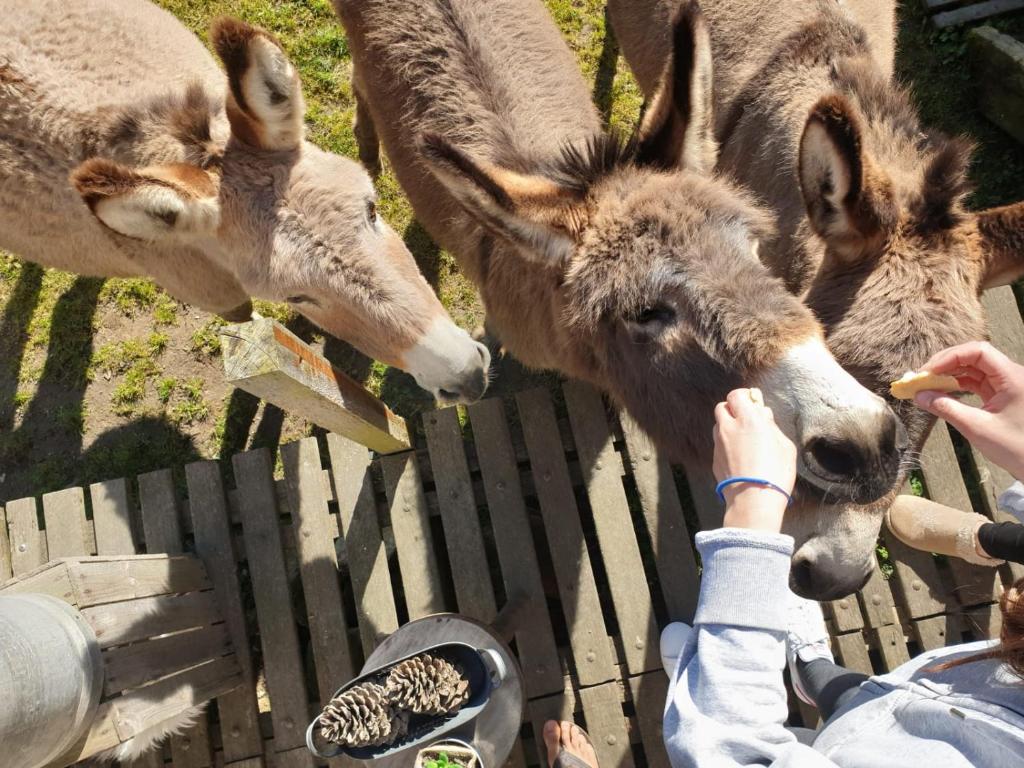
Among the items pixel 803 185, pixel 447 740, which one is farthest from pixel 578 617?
pixel 803 185

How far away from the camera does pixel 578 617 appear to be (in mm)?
3406

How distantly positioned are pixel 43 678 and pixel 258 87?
2.47 meters

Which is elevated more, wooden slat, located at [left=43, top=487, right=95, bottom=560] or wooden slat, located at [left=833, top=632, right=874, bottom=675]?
wooden slat, located at [left=43, top=487, right=95, bottom=560]

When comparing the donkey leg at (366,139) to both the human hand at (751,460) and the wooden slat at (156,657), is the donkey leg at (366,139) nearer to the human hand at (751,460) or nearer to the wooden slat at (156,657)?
the wooden slat at (156,657)

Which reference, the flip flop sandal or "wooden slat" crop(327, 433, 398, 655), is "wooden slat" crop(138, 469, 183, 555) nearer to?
"wooden slat" crop(327, 433, 398, 655)

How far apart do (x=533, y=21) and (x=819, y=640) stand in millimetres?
3744

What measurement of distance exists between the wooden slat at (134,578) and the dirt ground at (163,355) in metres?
1.40

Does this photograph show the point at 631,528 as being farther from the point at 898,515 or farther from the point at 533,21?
the point at 533,21

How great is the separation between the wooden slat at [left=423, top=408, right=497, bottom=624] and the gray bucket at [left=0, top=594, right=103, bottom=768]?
1.72 m

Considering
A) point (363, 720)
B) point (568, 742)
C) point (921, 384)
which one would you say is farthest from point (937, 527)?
point (363, 720)

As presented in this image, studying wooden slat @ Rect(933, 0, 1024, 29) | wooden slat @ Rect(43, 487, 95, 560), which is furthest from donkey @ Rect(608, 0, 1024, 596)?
wooden slat @ Rect(43, 487, 95, 560)

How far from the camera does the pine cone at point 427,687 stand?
8.23 feet

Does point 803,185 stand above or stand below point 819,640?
above

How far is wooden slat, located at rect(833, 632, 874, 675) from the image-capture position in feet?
10.8
